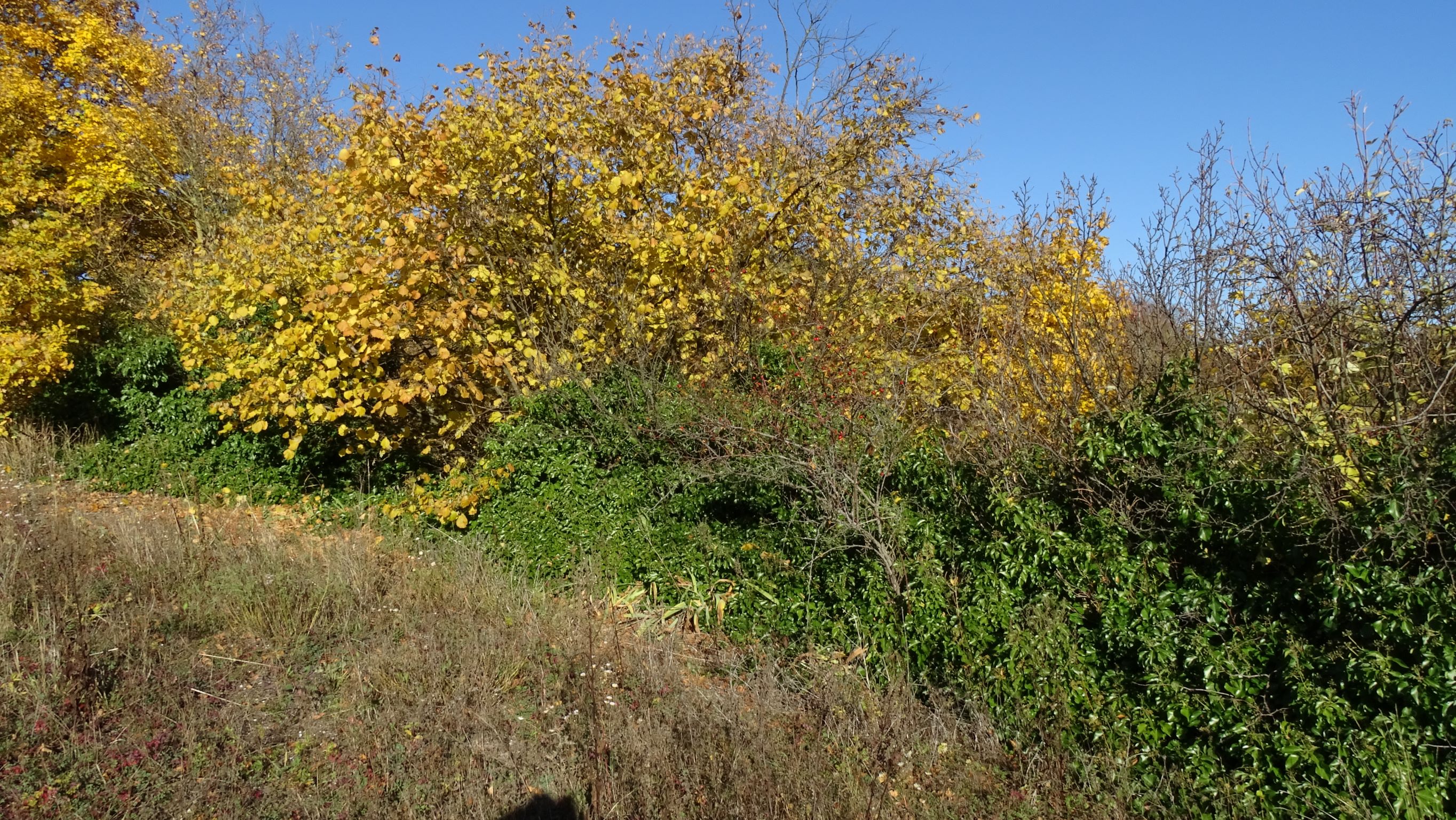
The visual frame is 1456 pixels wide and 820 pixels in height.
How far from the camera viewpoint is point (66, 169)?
43.7ft

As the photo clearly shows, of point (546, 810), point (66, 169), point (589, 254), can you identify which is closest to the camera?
point (546, 810)

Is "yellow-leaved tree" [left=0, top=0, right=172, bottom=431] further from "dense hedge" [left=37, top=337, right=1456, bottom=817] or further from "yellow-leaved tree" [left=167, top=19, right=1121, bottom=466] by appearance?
"dense hedge" [left=37, top=337, right=1456, bottom=817]

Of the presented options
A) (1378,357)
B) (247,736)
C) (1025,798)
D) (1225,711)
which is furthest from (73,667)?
(1378,357)

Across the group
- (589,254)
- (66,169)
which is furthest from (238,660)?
(66,169)

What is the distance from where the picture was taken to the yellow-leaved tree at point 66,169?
10.3 metres

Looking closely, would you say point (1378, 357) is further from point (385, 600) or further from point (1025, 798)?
point (385, 600)

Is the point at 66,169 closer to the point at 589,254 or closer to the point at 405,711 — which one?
the point at 589,254

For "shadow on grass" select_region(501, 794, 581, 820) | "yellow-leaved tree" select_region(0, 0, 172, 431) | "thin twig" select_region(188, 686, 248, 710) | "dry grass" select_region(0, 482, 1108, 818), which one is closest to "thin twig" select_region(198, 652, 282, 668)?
"dry grass" select_region(0, 482, 1108, 818)

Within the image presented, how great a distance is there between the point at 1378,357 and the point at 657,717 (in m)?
3.82

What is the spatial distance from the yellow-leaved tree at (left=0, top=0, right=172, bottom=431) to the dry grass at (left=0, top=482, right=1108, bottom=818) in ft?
19.1

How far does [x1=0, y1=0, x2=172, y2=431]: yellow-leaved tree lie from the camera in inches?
404

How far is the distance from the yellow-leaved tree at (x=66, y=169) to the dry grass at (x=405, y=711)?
5.82 m

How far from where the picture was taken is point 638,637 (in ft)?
18.8

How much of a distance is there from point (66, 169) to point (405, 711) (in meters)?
13.3
